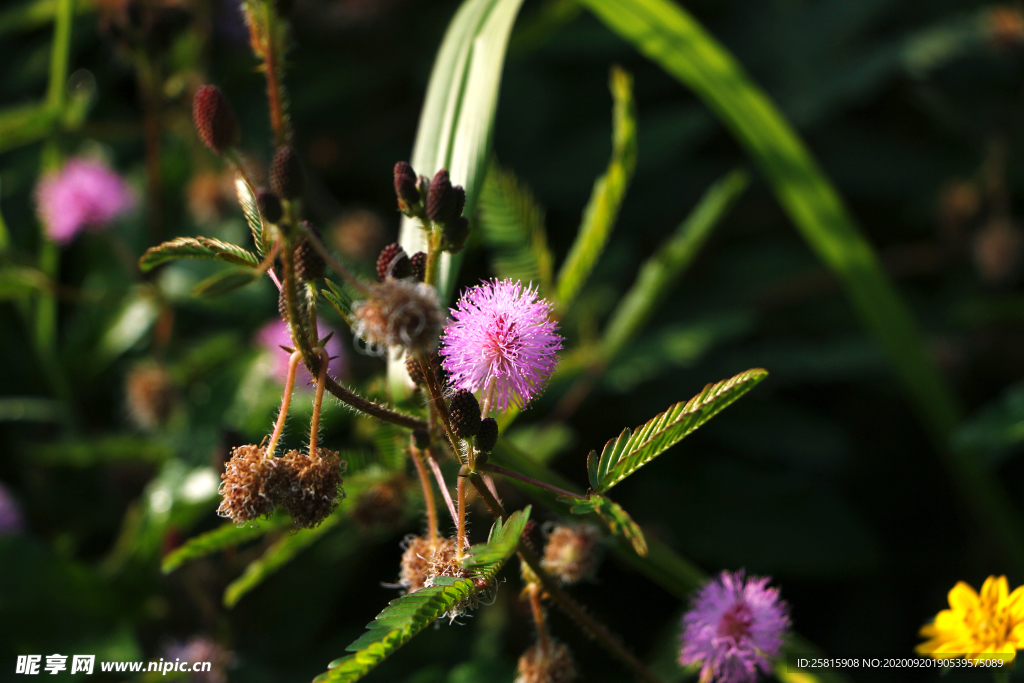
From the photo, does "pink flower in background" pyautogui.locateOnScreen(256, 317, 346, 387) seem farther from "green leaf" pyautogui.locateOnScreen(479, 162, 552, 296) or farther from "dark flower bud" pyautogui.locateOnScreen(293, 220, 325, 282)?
"dark flower bud" pyautogui.locateOnScreen(293, 220, 325, 282)

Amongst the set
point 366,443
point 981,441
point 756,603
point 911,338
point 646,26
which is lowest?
point 756,603

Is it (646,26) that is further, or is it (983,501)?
(983,501)

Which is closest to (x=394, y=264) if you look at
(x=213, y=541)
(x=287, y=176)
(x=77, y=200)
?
(x=287, y=176)

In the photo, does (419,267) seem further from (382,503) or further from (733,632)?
(733,632)

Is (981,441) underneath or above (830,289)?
underneath

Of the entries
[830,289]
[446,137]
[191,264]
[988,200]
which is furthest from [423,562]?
[988,200]

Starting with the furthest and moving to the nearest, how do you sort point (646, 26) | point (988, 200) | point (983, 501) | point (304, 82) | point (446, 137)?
point (304, 82) < point (988, 200) < point (983, 501) < point (646, 26) < point (446, 137)

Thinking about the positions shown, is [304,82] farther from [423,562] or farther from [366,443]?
[423,562]

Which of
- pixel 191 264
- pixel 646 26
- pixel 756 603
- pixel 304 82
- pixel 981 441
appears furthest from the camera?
pixel 304 82
